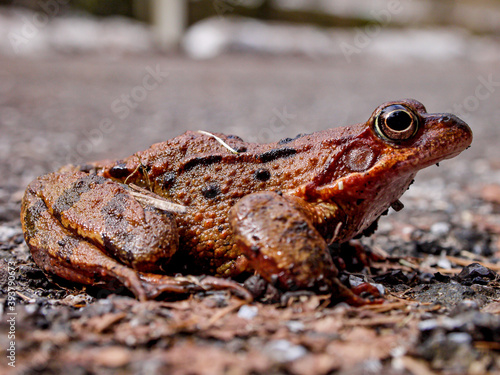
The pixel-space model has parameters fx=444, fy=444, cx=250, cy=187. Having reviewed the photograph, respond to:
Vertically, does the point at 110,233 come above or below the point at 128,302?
above

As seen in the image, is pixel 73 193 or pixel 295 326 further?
pixel 73 193

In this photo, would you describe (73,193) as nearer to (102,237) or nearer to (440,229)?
(102,237)

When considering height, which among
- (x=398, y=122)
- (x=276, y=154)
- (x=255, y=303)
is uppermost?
(x=398, y=122)

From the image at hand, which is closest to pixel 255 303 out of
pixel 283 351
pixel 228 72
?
pixel 283 351

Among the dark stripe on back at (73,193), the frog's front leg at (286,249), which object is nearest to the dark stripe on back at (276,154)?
the frog's front leg at (286,249)

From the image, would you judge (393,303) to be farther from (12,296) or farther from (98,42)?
(98,42)

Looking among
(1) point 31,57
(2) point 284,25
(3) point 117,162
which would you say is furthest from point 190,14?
(3) point 117,162

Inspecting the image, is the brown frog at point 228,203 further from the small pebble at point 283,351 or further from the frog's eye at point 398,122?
the small pebble at point 283,351

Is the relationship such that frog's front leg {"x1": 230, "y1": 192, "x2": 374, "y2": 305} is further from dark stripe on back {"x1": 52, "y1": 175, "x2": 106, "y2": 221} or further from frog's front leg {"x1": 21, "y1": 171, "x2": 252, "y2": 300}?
dark stripe on back {"x1": 52, "y1": 175, "x2": 106, "y2": 221}
